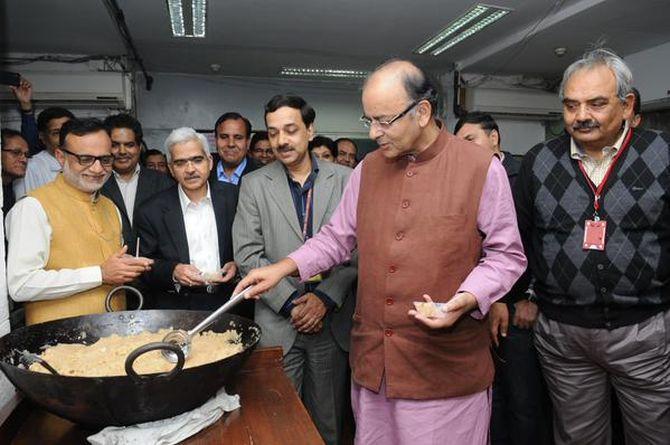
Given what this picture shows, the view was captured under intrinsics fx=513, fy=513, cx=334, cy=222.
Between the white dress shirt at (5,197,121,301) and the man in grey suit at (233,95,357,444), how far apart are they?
598 millimetres

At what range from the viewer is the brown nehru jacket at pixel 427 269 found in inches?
59.7

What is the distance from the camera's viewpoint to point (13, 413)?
1251mm

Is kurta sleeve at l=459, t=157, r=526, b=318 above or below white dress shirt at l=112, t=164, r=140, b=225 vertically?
below

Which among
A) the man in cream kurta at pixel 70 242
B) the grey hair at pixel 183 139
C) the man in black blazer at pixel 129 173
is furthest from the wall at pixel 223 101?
the man in cream kurta at pixel 70 242

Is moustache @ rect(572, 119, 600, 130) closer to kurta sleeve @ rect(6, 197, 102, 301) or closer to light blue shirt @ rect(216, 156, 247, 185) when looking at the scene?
kurta sleeve @ rect(6, 197, 102, 301)

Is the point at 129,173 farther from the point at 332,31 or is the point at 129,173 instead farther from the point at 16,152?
the point at 332,31

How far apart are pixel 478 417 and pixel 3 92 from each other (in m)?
6.44

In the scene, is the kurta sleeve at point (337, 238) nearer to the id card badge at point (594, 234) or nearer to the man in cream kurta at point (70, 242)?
the man in cream kurta at point (70, 242)

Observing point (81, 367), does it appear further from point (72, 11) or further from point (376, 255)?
point (72, 11)

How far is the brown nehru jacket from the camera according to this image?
152 centimetres

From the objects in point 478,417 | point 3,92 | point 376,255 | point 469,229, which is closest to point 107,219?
point 376,255

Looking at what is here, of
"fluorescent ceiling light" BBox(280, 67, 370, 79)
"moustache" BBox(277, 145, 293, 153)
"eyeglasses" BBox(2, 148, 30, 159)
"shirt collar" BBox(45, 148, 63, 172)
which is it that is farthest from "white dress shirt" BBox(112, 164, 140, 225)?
"fluorescent ceiling light" BBox(280, 67, 370, 79)

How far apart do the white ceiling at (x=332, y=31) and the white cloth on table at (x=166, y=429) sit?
13.7ft

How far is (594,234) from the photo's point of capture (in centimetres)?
184
